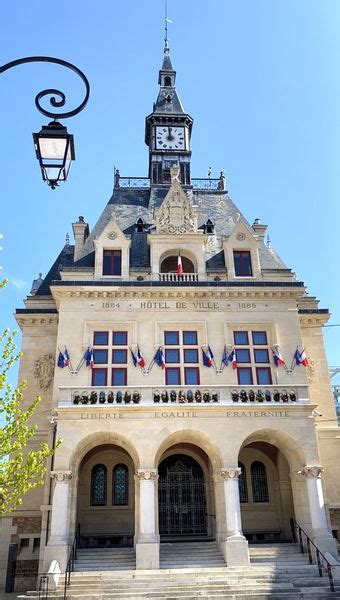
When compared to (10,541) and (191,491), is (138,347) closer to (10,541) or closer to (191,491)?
(191,491)

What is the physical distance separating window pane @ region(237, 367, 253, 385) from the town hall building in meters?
0.10

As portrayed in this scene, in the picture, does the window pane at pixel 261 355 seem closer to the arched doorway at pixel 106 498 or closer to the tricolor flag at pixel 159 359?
the tricolor flag at pixel 159 359

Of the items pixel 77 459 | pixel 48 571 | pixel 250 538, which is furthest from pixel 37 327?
pixel 250 538

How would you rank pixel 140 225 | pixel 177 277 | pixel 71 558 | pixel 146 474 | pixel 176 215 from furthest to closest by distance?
pixel 140 225 < pixel 176 215 < pixel 177 277 < pixel 146 474 < pixel 71 558

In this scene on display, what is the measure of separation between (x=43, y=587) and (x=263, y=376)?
1278cm

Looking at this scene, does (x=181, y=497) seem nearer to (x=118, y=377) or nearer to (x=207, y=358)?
(x=118, y=377)

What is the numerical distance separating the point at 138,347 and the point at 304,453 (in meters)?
8.59

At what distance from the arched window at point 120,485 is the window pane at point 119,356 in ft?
16.8

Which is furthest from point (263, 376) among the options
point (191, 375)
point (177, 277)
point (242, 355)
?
point (177, 277)

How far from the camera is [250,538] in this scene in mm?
24797

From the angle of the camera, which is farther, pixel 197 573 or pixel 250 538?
pixel 250 538

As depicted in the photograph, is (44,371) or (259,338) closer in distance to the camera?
(259,338)

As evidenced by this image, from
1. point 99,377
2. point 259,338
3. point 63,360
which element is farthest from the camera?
point 259,338

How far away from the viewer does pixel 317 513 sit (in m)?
21.4
